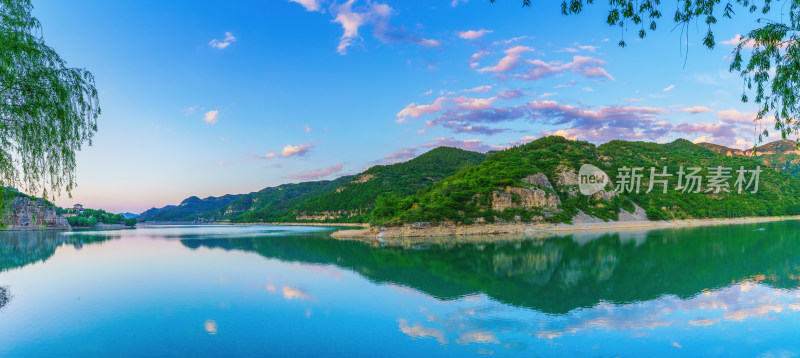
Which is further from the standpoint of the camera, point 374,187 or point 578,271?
point 374,187

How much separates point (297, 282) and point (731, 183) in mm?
151487

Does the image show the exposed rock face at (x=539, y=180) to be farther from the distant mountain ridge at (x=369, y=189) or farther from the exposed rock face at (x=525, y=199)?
the distant mountain ridge at (x=369, y=189)

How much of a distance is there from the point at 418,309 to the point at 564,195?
3614 inches

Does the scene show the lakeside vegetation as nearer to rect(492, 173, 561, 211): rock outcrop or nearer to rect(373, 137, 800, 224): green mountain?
rect(373, 137, 800, 224): green mountain

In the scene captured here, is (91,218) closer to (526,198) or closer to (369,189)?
(369,189)

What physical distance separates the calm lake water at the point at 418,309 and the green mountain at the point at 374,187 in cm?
10287

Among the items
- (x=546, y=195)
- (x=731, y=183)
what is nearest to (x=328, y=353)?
(x=546, y=195)

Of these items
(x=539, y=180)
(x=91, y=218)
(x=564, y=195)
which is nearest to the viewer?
(x=539, y=180)

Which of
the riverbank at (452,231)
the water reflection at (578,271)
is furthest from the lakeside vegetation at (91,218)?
the water reflection at (578,271)

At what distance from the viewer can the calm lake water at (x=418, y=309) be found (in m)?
12.6

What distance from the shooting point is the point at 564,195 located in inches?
3922

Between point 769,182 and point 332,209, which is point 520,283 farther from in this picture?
point 769,182

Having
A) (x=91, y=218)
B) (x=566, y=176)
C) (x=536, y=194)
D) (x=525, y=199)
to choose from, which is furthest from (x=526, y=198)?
(x=91, y=218)

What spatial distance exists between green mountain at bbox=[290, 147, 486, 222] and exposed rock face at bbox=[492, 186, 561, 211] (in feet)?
160
